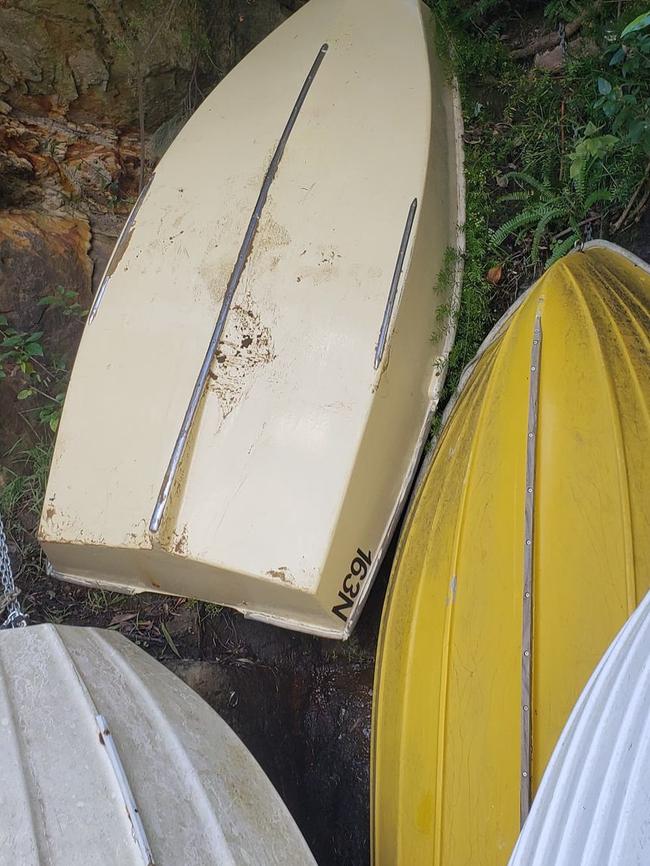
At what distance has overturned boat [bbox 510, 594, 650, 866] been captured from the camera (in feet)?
3.78

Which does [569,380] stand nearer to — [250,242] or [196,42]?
[250,242]

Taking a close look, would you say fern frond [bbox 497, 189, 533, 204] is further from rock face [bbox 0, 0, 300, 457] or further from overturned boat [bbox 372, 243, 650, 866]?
rock face [bbox 0, 0, 300, 457]

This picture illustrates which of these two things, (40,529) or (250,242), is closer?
(40,529)

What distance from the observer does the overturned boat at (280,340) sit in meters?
2.42

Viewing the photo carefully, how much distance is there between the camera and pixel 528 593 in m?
2.08

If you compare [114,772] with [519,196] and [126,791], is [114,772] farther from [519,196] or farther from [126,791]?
[519,196]

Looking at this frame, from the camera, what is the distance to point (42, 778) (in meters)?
1.64

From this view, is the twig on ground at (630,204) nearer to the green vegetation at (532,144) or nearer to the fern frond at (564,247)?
the green vegetation at (532,144)

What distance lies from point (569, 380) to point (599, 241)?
2.80ft

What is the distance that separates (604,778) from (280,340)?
1.83m

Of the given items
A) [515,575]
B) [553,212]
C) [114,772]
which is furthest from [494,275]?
[114,772]

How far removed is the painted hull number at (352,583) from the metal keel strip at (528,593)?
62 centimetres

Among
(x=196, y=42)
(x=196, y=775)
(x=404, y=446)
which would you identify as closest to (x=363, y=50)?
(x=196, y=42)

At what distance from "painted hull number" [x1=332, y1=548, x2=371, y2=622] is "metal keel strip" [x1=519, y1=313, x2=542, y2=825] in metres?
0.62
